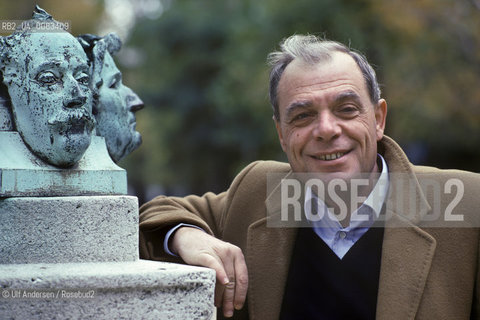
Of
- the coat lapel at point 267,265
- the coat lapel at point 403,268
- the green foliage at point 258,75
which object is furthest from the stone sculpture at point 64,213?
the green foliage at point 258,75

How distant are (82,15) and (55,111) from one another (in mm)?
16860

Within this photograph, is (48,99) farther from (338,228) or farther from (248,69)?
(248,69)

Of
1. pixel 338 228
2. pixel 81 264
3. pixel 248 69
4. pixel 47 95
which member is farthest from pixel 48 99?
pixel 248 69

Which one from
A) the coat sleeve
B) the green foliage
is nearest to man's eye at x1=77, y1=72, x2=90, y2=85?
the coat sleeve

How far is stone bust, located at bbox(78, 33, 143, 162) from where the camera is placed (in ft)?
10.4

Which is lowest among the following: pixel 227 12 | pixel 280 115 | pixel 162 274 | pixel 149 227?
pixel 227 12

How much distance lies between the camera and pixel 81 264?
2.58 m

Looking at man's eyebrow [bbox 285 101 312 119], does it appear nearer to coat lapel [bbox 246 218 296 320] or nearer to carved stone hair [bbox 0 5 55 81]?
coat lapel [bbox 246 218 296 320]

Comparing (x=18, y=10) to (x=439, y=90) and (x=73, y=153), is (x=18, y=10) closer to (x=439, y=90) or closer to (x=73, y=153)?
(x=439, y=90)

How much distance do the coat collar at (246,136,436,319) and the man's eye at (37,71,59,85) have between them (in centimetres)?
127

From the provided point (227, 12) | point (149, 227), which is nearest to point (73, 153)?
point (149, 227)

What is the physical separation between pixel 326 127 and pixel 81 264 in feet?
4.41

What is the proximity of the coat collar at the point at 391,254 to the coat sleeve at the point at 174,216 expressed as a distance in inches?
10.1

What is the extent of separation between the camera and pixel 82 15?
18.7m
